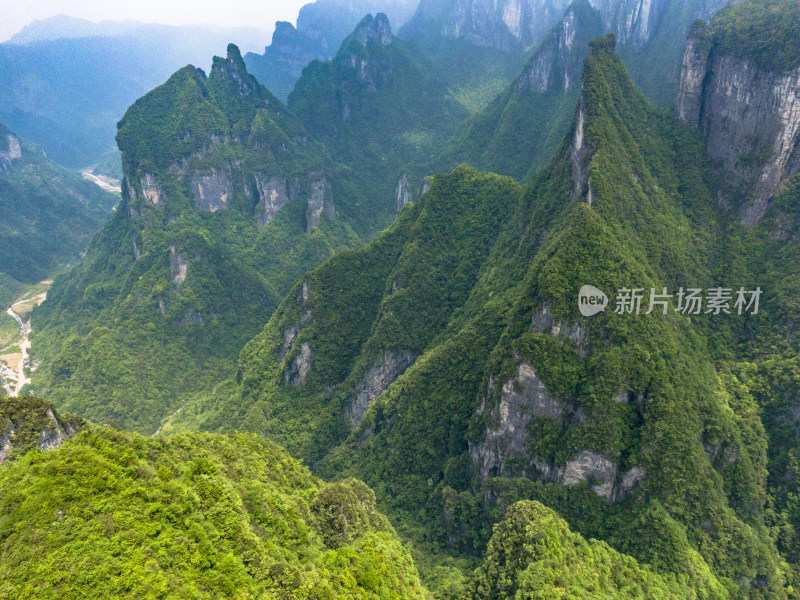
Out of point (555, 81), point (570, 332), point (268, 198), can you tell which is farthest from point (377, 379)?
point (555, 81)

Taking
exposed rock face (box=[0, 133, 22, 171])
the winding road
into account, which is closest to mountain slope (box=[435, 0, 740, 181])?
the winding road

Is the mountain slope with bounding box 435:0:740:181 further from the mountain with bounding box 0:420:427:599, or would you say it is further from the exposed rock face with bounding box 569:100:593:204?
the mountain with bounding box 0:420:427:599

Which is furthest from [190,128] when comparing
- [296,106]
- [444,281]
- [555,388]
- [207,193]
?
[555,388]

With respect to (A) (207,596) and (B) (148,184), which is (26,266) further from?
(A) (207,596)

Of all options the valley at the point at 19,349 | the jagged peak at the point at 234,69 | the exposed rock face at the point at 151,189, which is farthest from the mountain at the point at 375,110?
Result: the valley at the point at 19,349

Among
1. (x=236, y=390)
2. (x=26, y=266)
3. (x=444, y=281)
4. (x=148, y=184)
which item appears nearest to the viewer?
(x=444, y=281)

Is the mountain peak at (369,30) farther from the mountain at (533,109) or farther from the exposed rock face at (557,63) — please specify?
the exposed rock face at (557,63)

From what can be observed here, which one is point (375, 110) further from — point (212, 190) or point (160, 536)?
point (160, 536)
